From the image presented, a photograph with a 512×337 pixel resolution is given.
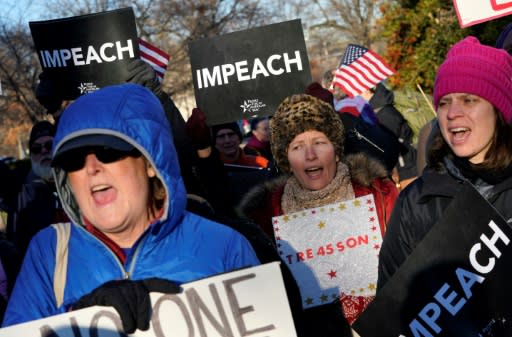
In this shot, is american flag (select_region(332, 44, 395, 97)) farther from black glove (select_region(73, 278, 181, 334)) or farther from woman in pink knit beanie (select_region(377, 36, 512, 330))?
black glove (select_region(73, 278, 181, 334))

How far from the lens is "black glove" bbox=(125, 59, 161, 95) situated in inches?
207

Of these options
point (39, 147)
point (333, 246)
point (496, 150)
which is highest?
point (39, 147)

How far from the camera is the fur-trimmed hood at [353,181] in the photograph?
4.55 m

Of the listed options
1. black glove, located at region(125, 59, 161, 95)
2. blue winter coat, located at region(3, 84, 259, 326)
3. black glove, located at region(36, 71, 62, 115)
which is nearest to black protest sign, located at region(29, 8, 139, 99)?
Result: black glove, located at region(36, 71, 62, 115)

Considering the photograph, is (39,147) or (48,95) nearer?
(48,95)

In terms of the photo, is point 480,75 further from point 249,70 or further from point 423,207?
point 249,70

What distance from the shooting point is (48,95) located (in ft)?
20.5

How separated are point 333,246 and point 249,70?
274 cm

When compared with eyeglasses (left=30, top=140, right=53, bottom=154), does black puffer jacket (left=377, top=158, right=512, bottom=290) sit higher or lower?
lower

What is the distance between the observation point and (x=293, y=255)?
4.48 m

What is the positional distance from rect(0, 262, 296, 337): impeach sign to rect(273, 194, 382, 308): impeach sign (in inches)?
63.6

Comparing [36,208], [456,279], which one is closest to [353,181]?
[456,279]

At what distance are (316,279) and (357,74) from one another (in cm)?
561

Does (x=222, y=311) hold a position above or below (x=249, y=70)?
below
